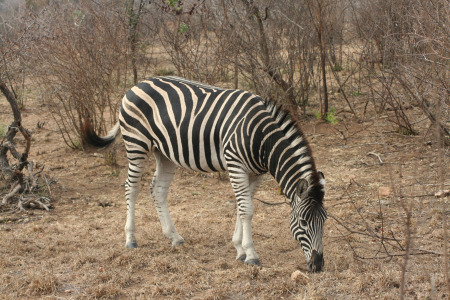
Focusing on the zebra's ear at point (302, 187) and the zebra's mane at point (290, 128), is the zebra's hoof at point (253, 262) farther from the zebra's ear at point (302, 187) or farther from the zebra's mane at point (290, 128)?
the zebra's mane at point (290, 128)

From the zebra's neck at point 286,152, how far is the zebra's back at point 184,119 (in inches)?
12.4

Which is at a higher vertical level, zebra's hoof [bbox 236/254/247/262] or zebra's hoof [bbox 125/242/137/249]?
zebra's hoof [bbox 125/242/137/249]

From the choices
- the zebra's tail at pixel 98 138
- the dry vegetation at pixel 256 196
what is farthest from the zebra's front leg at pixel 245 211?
the zebra's tail at pixel 98 138

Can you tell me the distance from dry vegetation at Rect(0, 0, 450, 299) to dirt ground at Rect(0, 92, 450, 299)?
19 mm

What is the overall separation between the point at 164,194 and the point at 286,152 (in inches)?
69.1

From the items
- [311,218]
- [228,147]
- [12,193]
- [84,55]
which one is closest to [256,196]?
[228,147]

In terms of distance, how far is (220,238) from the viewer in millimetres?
5664

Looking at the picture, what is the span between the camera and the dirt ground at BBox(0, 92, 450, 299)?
13.8 feet

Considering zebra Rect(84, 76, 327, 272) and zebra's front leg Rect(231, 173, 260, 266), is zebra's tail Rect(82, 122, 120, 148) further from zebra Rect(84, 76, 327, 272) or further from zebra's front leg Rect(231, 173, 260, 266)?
zebra's front leg Rect(231, 173, 260, 266)

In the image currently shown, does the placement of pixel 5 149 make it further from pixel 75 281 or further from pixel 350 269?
pixel 350 269

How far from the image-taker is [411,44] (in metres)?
7.85

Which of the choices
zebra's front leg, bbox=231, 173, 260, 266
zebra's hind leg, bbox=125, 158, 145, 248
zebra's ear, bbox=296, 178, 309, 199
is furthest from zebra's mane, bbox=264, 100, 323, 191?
zebra's hind leg, bbox=125, 158, 145, 248

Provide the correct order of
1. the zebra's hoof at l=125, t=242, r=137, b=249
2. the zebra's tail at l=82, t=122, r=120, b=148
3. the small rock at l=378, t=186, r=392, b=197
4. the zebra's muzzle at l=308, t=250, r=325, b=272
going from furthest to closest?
the small rock at l=378, t=186, r=392, b=197
the zebra's tail at l=82, t=122, r=120, b=148
the zebra's hoof at l=125, t=242, r=137, b=249
the zebra's muzzle at l=308, t=250, r=325, b=272

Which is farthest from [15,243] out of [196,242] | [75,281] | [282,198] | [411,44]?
[411,44]
